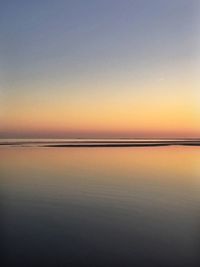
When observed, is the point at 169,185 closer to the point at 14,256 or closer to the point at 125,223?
the point at 125,223

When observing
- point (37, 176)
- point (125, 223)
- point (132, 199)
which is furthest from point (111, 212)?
point (37, 176)

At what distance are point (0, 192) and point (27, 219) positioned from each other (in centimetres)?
133

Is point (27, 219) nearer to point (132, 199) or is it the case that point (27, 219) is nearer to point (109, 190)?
point (132, 199)

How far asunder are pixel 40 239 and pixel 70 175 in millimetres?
3458

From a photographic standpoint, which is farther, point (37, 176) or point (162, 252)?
point (37, 176)

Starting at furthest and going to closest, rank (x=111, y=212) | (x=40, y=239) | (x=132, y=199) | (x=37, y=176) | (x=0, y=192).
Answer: (x=37, y=176) → (x=0, y=192) → (x=132, y=199) → (x=111, y=212) → (x=40, y=239)

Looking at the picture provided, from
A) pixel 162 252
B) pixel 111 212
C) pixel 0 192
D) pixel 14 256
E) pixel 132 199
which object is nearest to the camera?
pixel 14 256

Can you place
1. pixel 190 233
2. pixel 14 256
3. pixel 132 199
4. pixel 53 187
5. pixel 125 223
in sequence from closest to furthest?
1. pixel 14 256
2. pixel 190 233
3. pixel 125 223
4. pixel 132 199
5. pixel 53 187

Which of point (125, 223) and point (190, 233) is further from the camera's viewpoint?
point (125, 223)

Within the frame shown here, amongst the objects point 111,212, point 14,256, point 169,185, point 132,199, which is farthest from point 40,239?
point 169,185

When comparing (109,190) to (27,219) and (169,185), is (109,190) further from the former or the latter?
(27,219)

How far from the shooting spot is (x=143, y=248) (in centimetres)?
227

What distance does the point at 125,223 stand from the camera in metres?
2.87

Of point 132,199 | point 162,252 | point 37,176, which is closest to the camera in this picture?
point 162,252
